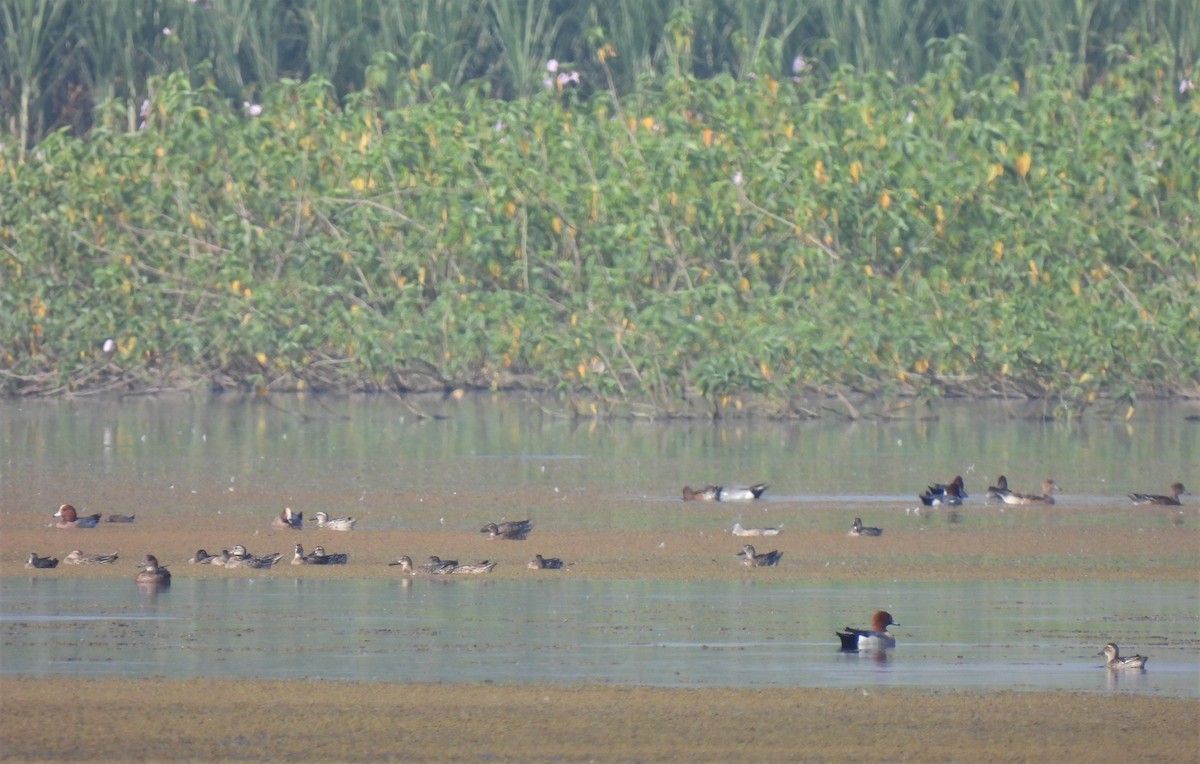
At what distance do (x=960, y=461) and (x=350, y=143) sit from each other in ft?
38.3

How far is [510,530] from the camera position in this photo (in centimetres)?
1644

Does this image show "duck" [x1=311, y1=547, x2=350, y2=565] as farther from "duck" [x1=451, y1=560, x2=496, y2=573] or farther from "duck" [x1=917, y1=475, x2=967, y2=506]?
"duck" [x1=917, y1=475, x2=967, y2=506]

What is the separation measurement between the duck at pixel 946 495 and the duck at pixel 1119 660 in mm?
7119

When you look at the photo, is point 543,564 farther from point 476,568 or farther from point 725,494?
point 725,494

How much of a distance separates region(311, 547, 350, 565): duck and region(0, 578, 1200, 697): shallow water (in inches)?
25.2

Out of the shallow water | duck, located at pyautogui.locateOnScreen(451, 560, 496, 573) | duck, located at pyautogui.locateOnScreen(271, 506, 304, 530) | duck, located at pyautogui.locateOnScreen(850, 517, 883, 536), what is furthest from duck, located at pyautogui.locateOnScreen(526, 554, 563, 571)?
duck, located at pyautogui.locateOnScreen(850, 517, 883, 536)

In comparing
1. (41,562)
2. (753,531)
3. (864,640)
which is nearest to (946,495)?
(753,531)

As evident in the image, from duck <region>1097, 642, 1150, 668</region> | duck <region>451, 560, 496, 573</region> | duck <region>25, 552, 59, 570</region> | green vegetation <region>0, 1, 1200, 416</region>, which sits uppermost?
green vegetation <region>0, 1, 1200, 416</region>

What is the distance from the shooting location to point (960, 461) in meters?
22.5

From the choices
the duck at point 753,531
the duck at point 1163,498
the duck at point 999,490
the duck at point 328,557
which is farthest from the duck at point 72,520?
the duck at point 1163,498

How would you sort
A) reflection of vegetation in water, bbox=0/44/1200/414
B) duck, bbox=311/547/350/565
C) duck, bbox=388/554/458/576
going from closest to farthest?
1. duck, bbox=388/554/458/576
2. duck, bbox=311/547/350/565
3. reflection of vegetation in water, bbox=0/44/1200/414

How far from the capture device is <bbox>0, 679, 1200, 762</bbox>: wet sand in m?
9.70

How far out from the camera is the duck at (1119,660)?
11.2 meters

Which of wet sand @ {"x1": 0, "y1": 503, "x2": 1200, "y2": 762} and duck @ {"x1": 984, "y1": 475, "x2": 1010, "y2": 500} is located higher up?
duck @ {"x1": 984, "y1": 475, "x2": 1010, "y2": 500}
